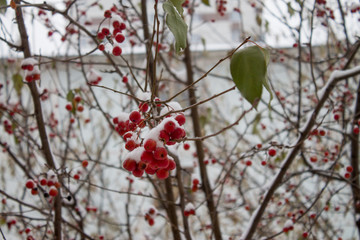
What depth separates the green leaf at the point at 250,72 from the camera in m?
0.59

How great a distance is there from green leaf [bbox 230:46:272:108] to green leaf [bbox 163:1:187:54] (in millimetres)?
143

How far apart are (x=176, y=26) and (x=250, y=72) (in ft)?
0.70

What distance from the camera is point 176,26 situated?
713mm

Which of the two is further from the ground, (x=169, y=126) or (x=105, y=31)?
(x=105, y=31)

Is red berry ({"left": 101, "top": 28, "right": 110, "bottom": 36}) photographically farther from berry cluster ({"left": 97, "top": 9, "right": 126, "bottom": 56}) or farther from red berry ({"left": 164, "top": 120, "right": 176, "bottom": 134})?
red berry ({"left": 164, "top": 120, "right": 176, "bottom": 134})

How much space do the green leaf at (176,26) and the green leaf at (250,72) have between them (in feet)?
0.47

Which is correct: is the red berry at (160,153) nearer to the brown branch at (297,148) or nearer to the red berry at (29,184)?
the brown branch at (297,148)

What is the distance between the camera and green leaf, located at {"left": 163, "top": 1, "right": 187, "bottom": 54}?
691mm

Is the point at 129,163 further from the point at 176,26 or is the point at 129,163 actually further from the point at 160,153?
the point at 176,26

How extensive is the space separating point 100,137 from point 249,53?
4.88 metres

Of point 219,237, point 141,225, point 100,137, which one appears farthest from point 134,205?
point 219,237

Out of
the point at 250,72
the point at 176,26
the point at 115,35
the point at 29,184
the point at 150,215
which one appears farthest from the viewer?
the point at 150,215

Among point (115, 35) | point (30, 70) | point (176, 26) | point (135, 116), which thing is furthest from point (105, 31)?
point (176, 26)

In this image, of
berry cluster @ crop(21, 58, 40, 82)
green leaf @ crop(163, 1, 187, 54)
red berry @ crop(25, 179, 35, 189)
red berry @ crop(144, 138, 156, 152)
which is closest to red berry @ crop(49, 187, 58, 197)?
red berry @ crop(25, 179, 35, 189)
